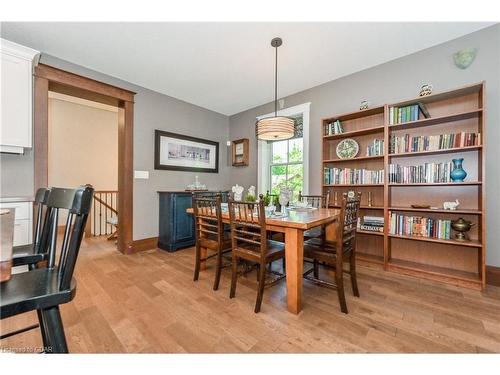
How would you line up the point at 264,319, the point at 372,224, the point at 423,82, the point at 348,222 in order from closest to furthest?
the point at 264,319 → the point at 348,222 → the point at 423,82 → the point at 372,224

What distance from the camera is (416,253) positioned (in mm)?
2631

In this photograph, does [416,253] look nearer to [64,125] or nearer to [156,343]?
[156,343]

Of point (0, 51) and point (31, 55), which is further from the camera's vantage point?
point (31, 55)

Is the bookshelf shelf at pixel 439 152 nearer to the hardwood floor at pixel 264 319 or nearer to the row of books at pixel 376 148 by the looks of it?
the row of books at pixel 376 148

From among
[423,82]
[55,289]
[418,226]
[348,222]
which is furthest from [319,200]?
[55,289]

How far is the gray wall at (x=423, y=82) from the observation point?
7.14 ft

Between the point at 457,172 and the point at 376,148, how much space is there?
0.83m

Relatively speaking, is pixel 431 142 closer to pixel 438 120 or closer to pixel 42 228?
pixel 438 120

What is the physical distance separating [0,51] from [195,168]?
8.92ft

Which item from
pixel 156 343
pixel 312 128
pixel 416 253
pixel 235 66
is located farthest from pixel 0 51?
pixel 416 253

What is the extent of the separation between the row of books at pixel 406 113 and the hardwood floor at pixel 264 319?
1.81 metres

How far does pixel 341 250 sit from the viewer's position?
175 centimetres

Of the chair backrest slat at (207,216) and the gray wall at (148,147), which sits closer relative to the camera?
the chair backrest slat at (207,216)

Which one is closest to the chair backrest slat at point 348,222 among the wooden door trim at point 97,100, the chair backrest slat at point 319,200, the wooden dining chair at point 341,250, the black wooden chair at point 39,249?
the wooden dining chair at point 341,250
